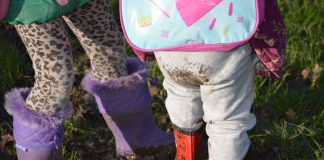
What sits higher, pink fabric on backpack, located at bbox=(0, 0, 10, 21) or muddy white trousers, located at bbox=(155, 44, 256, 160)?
pink fabric on backpack, located at bbox=(0, 0, 10, 21)

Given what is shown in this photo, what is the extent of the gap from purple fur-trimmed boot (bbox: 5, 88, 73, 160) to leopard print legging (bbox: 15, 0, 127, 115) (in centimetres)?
3

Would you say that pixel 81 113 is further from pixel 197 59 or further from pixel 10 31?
pixel 197 59

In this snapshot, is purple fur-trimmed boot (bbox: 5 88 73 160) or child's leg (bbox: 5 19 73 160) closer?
child's leg (bbox: 5 19 73 160)

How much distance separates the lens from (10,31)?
153 inches

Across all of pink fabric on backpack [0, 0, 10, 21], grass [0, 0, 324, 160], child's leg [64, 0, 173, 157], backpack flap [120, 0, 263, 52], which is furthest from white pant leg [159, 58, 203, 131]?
grass [0, 0, 324, 160]

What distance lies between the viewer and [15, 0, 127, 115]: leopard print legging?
2396 mm

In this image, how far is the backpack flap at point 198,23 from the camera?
6.49ft

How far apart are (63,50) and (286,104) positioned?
133 cm

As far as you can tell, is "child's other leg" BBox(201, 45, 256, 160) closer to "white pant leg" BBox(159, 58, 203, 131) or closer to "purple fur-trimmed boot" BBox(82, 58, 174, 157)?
"white pant leg" BBox(159, 58, 203, 131)

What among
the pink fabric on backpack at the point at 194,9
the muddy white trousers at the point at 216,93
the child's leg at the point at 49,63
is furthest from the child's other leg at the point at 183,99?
the child's leg at the point at 49,63

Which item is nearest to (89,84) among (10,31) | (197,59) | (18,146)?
(18,146)

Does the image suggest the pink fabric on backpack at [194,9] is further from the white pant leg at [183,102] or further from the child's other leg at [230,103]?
the white pant leg at [183,102]

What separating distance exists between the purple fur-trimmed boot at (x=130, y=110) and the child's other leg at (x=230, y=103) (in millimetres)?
570

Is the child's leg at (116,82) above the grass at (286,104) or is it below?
above
